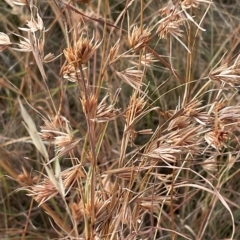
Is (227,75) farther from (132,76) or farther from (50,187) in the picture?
(50,187)

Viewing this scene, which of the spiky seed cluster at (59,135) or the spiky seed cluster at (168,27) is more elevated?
the spiky seed cluster at (168,27)

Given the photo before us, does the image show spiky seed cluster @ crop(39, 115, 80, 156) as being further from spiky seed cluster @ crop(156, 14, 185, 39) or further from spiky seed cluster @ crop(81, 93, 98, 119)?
spiky seed cluster @ crop(156, 14, 185, 39)

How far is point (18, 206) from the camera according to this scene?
1.12 meters


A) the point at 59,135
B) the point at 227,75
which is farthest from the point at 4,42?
the point at 227,75

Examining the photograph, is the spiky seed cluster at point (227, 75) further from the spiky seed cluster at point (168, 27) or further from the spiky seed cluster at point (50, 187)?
the spiky seed cluster at point (50, 187)

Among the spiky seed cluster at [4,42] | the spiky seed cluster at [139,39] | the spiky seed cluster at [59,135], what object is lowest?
the spiky seed cluster at [59,135]

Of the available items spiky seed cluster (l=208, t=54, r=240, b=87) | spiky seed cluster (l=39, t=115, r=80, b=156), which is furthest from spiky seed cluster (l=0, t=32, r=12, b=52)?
spiky seed cluster (l=208, t=54, r=240, b=87)

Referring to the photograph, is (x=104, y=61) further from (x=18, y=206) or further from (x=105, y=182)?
(x=18, y=206)

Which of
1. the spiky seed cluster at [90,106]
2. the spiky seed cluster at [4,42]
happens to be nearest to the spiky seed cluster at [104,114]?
the spiky seed cluster at [90,106]

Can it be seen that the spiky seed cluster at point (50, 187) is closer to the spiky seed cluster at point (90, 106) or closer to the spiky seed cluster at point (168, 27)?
the spiky seed cluster at point (90, 106)

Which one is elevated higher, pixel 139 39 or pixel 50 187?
pixel 139 39

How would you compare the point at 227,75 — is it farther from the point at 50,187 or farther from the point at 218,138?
the point at 50,187

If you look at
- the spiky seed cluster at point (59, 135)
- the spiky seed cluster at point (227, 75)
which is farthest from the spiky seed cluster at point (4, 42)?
the spiky seed cluster at point (227, 75)

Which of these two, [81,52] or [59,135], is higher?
[81,52]
